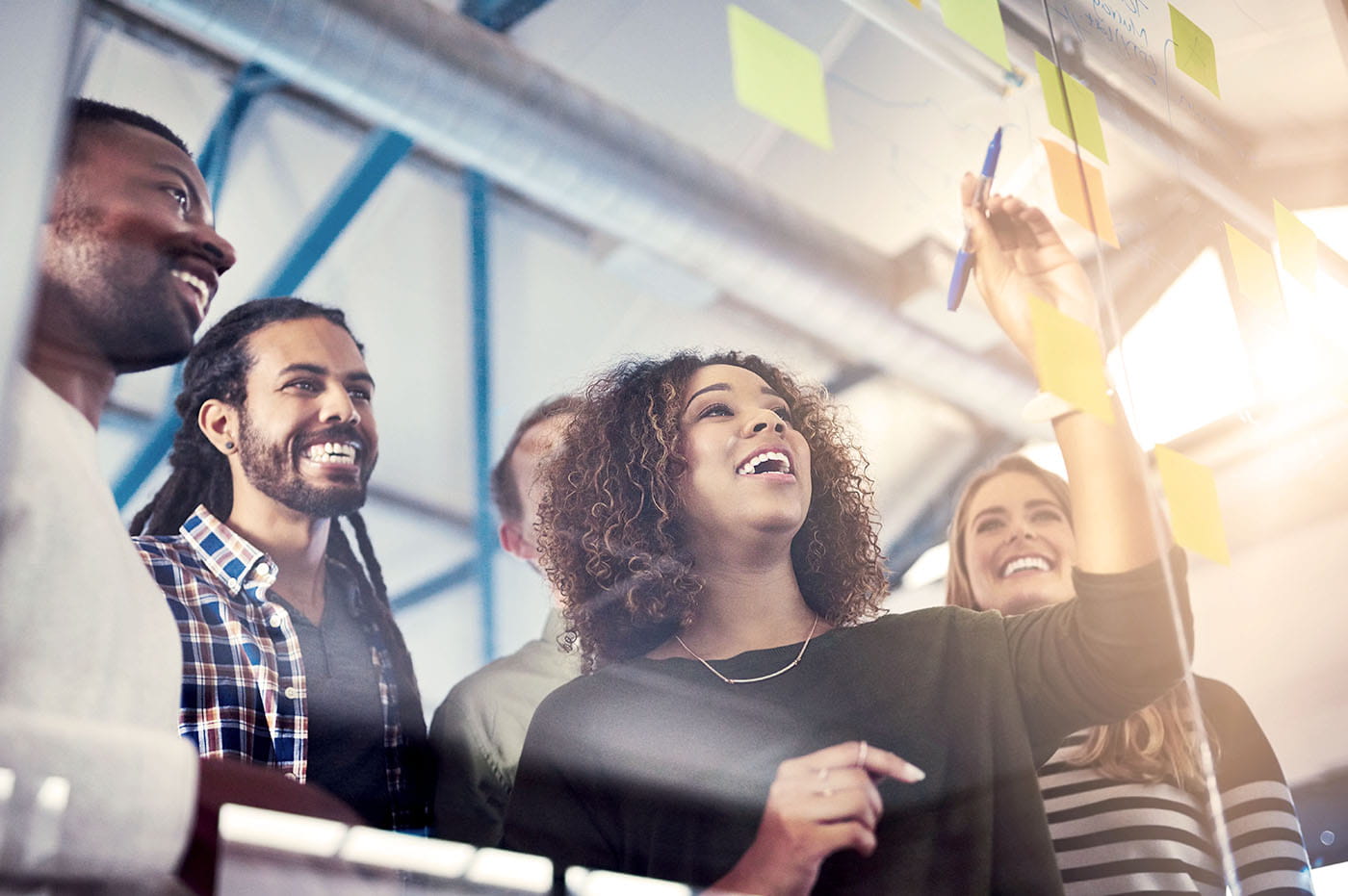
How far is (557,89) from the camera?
4.39 ft

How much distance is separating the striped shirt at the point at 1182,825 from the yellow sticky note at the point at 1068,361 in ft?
1.24

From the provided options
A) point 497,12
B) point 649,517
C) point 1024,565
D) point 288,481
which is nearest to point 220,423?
point 288,481

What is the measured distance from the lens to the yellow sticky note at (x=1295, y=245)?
211cm

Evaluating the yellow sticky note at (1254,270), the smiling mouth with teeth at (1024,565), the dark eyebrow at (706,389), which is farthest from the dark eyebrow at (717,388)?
the yellow sticky note at (1254,270)

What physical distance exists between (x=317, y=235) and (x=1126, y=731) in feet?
3.41

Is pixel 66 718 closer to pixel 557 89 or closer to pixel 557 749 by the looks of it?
pixel 557 749

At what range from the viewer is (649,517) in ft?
4.20

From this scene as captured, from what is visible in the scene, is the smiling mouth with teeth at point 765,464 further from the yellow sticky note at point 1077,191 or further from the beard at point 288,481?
the yellow sticky note at point 1077,191

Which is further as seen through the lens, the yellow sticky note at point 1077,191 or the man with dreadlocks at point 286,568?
the yellow sticky note at point 1077,191

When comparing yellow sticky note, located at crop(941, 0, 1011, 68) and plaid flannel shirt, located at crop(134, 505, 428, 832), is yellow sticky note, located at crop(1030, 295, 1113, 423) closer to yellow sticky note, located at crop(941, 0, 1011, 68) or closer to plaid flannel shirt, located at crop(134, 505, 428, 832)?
yellow sticky note, located at crop(941, 0, 1011, 68)

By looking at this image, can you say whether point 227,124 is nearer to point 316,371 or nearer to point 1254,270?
point 316,371

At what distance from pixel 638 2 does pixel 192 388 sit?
2.38 feet

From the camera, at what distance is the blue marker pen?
5.18ft

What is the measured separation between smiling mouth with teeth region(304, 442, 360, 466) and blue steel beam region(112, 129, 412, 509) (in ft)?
0.38
